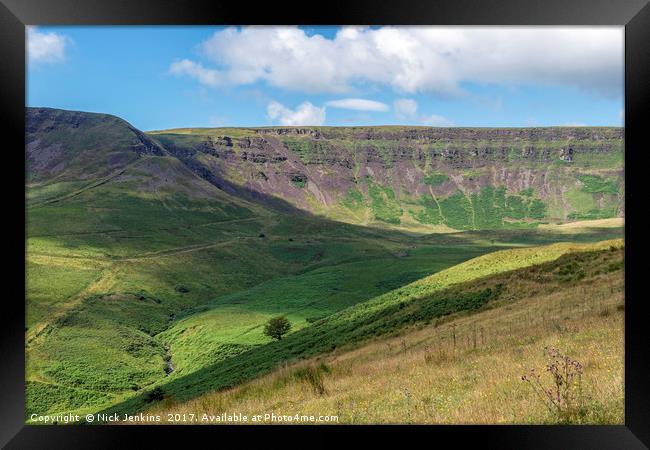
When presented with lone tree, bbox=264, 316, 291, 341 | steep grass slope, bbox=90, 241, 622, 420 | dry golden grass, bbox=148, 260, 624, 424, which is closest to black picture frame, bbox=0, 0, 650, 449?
dry golden grass, bbox=148, 260, 624, 424

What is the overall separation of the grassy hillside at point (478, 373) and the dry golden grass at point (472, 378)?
23mm

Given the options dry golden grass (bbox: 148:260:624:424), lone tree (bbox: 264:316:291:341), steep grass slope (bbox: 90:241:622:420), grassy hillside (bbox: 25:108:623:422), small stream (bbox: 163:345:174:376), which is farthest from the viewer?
small stream (bbox: 163:345:174:376)

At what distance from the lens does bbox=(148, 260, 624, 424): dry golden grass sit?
27.0 ft

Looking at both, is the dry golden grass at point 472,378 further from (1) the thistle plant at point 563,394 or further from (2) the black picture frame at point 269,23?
(2) the black picture frame at point 269,23

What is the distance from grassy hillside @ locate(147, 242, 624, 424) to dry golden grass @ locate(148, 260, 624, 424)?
23 mm

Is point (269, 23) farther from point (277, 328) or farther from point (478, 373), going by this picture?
point (277, 328)

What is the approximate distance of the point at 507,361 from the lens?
11.6m

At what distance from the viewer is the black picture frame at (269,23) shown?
773cm

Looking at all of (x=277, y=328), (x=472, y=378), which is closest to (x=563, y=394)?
(x=472, y=378)

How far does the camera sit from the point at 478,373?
427 inches

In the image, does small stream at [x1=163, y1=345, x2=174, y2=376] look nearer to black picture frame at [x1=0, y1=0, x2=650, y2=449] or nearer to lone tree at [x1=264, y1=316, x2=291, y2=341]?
lone tree at [x1=264, y1=316, x2=291, y2=341]

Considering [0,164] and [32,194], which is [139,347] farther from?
[32,194]

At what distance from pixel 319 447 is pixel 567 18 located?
7.83 m

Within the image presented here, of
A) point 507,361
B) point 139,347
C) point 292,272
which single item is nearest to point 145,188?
point 292,272
